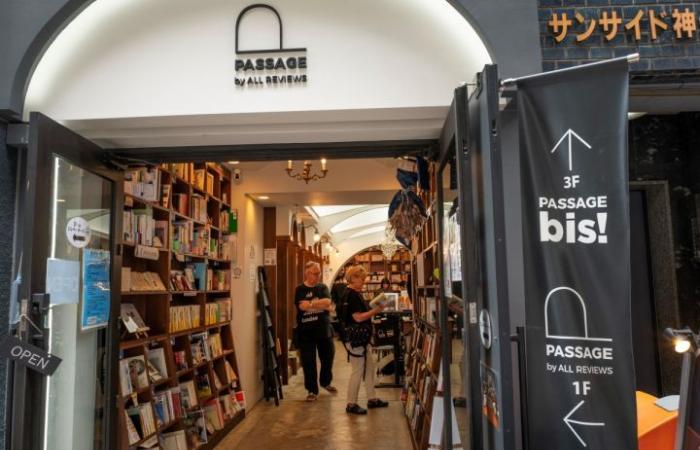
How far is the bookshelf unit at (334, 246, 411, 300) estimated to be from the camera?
21.4 m

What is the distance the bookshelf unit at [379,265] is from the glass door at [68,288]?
18.0 m

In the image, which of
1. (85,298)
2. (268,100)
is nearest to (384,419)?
(85,298)

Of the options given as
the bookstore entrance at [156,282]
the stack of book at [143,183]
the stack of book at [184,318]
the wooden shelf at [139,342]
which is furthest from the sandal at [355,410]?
the stack of book at [143,183]

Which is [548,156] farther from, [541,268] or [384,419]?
[384,419]

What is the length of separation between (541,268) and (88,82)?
2.59m

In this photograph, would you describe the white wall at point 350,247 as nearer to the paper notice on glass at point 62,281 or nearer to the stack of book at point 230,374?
the stack of book at point 230,374

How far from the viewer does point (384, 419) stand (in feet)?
19.7

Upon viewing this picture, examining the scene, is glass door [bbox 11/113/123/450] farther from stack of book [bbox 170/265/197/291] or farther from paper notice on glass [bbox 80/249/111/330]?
stack of book [bbox 170/265/197/291]

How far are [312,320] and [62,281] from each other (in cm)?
452

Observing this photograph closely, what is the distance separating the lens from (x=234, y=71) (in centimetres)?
280

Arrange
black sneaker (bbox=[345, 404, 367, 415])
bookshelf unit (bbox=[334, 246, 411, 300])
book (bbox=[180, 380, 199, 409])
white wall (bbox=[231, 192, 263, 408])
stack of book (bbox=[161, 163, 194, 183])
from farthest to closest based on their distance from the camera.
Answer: bookshelf unit (bbox=[334, 246, 411, 300]), white wall (bbox=[231, 192, 263, 408]), black sneaker (bbox=[345, 404, 367, 415]), book (bbox=[180, 380, 199, 409]), stack of book (bbox=[161, 163, 194, 183])

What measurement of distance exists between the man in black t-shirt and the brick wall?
463cm

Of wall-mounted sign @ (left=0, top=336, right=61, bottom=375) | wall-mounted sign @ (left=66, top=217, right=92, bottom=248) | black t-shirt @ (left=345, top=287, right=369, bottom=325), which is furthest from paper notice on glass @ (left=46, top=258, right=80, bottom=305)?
black t-shirt @ (left=345, top=287, right=369, bottom=325)

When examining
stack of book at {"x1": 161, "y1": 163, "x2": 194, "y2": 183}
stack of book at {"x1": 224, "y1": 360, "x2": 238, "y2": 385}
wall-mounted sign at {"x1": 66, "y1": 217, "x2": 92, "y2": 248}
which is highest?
stack of book at {"x1": 161, "y1": 163, "x2": 194, "y2": 183}
